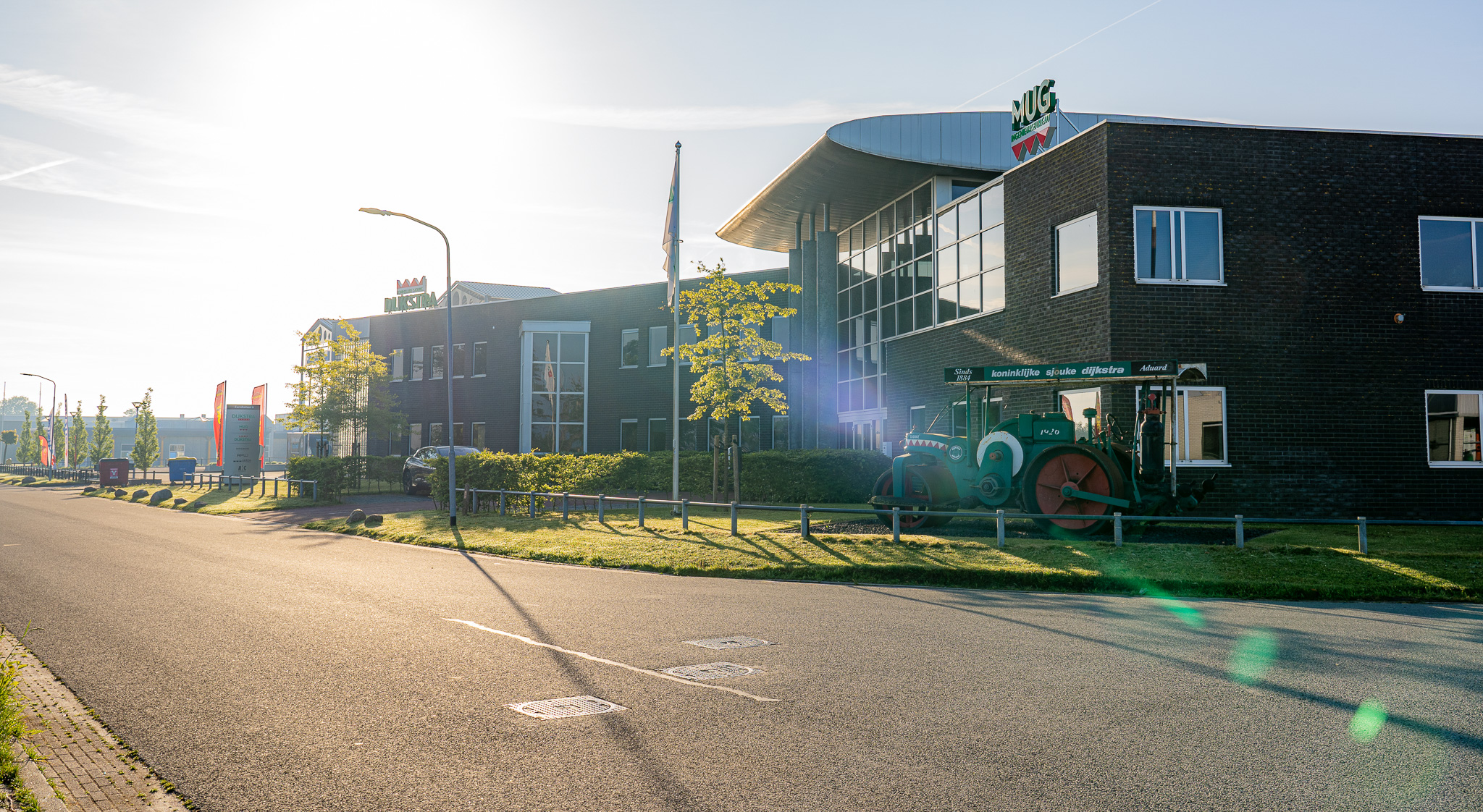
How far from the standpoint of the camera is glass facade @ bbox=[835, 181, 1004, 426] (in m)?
23.4

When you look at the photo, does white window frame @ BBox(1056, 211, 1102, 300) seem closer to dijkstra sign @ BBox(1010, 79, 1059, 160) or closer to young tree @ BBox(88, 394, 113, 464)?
dijkstra sign @ BBox(1010, 79, 1059, 160)

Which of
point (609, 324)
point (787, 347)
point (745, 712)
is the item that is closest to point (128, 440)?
point (609, 324)

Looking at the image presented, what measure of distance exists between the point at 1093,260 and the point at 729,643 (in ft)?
44.8

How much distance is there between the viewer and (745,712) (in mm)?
5934

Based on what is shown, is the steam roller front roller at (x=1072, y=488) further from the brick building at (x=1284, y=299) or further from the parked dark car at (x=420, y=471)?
the parked dark car at (x=420, y=471)

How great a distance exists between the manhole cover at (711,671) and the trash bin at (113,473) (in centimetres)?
4877

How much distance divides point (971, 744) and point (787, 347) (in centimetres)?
3102

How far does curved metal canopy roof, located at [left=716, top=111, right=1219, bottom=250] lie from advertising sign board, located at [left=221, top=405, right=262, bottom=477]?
80.4ft

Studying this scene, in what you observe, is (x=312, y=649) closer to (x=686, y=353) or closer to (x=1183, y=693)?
(x=1183, y=693)

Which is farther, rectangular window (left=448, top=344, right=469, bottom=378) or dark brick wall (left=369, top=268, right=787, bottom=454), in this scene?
rectangular window (left=448, top=344, right=469, bottom=378)

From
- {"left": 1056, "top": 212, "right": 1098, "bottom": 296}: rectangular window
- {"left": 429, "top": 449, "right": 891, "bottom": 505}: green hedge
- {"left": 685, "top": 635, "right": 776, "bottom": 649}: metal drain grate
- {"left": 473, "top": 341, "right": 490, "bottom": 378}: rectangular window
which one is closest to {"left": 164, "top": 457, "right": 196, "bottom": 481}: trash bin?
{"left": 473, "top": 341, "right": 490, "bottom": 378}: rectangular window

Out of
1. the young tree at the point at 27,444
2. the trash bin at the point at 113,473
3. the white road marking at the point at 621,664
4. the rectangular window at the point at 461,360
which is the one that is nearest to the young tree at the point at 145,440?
the trash bin at the point at 113,473

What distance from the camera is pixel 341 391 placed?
41.0 m

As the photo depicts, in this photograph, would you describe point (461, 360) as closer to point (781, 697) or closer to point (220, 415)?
point (220, 415)
